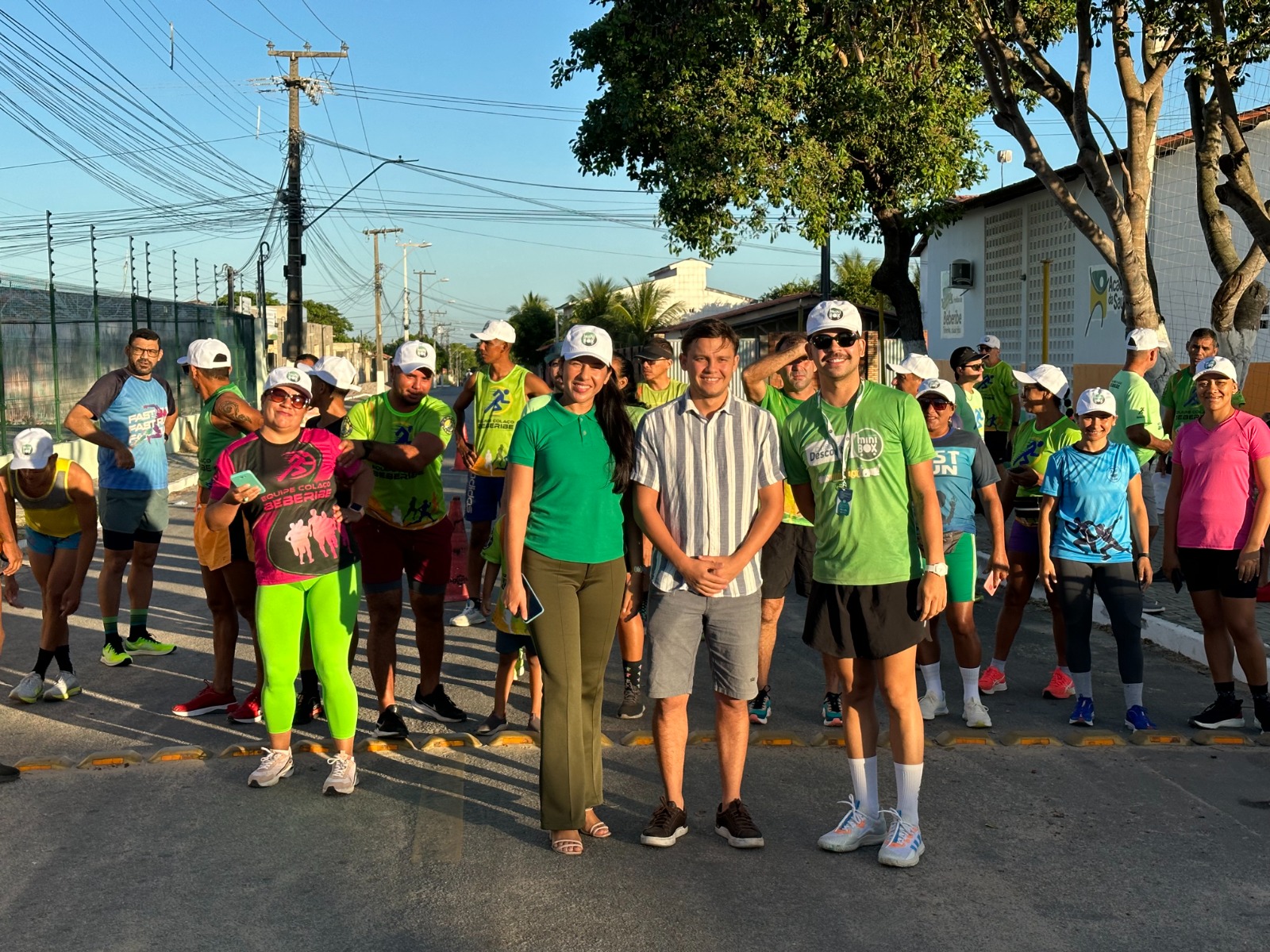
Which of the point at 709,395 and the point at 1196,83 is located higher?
the point at 1196,83

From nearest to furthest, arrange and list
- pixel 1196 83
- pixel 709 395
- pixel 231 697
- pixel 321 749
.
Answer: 1. pixel 709 395
2. pixel 321 749
3. pixel 231 697
4. pixel 1196 83

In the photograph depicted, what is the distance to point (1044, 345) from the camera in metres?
19.4

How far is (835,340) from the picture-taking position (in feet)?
15.8

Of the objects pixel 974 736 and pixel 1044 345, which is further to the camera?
pixel 1044 345

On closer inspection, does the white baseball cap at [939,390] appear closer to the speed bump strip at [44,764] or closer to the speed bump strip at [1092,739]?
the speed bump strip at [1092,739]

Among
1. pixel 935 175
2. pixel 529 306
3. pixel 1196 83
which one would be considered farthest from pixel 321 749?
pixel 529 306

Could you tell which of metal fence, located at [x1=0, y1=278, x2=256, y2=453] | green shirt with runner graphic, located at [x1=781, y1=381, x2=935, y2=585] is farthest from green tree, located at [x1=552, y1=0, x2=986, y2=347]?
green shirt with runner graphic, located at [x1=781, y1=381, x2=935, y2=585]

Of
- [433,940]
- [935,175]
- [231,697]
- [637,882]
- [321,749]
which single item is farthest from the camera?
[935,175]

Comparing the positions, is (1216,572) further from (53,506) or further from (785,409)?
(53,506)

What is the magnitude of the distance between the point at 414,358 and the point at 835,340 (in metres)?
2.43

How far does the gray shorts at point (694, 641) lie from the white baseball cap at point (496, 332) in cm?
341

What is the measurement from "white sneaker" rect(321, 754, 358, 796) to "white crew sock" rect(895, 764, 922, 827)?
2346mm

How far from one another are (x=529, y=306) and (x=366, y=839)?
7520 centimetres

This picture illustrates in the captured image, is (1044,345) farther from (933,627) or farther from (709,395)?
(709,395)
